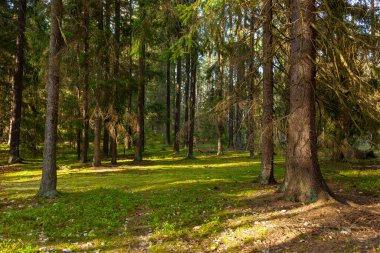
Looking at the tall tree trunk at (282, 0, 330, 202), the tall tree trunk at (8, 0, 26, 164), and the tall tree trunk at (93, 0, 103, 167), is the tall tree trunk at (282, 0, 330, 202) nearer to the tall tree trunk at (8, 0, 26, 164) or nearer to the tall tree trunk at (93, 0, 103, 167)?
the tall tree trunk at (93, 0, 103, 167)

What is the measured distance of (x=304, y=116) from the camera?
25.6 feet

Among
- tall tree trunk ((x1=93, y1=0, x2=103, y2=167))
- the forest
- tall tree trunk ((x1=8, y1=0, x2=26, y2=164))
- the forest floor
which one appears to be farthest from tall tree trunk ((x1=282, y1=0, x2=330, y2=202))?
tall tree trunk ((x1=8, y1=0, x2=26, y2=164))

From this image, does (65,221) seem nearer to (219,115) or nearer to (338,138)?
(219,115)

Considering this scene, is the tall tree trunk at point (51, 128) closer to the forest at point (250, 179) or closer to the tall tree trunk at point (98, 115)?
the forest at point (250, 179)

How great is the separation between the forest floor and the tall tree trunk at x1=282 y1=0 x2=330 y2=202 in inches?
20.4

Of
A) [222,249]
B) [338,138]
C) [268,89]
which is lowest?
[222,249]

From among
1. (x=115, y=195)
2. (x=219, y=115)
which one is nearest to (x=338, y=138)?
(x=219, y=115)

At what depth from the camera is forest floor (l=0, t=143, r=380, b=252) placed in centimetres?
561

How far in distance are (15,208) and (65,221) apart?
2292 mm

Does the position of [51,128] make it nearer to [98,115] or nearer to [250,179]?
[250,179]

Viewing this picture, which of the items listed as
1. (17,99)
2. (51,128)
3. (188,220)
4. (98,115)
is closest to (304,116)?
(188,220)

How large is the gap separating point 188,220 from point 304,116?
3817 mm

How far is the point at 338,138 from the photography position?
14.9 meters

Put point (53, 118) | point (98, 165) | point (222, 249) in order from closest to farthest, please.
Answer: point (222, 249), point (53, 118), point (98, 165)
